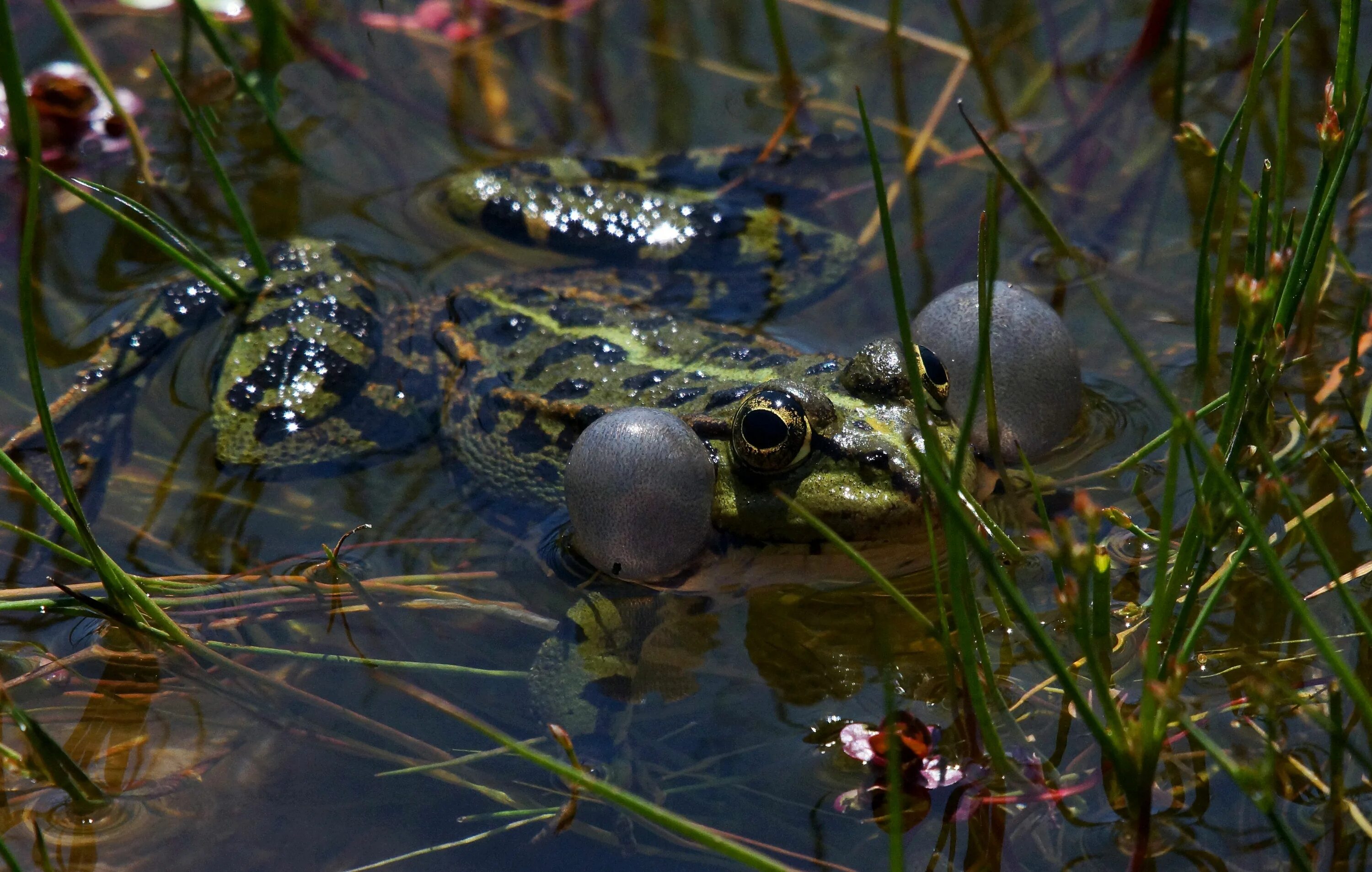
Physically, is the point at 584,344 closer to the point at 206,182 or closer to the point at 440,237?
the point at 440,237

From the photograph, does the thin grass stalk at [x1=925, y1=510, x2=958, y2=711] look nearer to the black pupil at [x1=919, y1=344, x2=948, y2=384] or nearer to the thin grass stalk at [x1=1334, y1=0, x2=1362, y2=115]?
the black pupil at [x1=919, y1=344, x2=948, y2=384]

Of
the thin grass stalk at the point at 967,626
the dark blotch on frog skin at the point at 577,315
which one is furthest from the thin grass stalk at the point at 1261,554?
the dark blotch on frog skin at the point at 577,315

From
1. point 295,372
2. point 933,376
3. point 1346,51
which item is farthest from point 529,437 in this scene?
point 1346,51

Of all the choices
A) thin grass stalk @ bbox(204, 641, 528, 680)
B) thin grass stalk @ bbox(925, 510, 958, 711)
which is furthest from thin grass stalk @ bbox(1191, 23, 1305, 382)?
thin grass stalk @ bbox(204, 641, 528, 680)

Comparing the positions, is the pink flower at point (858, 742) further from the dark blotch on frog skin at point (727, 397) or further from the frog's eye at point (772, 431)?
the dark blotch on frog skin at point (727, 397)

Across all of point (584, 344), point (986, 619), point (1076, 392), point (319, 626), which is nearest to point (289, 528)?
point (319, 626)
